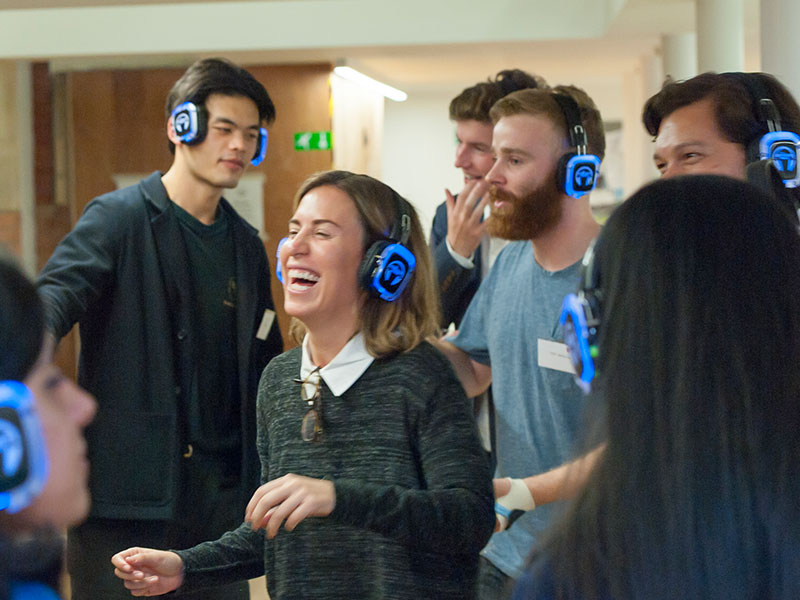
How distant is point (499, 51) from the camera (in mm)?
6598

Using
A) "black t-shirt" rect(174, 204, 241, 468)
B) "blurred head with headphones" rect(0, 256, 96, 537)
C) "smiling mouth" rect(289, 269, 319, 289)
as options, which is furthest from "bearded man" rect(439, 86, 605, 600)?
"blurred head with headphones" rect(0, 256, 96, 537)

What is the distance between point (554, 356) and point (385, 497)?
647 millimetres

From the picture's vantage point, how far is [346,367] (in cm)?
174

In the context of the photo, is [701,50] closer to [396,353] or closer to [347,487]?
[396,353]

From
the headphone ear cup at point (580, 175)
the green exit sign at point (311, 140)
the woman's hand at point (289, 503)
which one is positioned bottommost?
the woman's hand at point (289, 503)

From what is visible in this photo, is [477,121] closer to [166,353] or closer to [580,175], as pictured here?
[580,175]

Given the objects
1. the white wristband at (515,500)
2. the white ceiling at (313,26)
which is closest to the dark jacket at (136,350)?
the white wristband at (515,500)

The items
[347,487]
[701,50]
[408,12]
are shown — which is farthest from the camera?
[408,12]

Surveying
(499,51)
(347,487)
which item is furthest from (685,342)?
(499,51)

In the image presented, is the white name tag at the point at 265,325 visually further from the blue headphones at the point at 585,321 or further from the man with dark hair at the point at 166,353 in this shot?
the blue headphones at the point at 585,321

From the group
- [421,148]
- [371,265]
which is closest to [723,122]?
[371,265]

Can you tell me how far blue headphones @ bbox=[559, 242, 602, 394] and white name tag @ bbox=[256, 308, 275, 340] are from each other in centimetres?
156

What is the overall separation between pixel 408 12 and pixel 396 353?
14.0ft

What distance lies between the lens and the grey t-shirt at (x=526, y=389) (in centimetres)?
198
